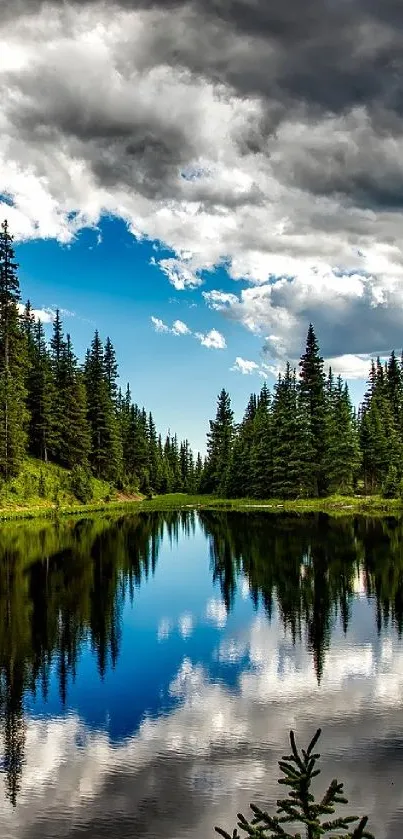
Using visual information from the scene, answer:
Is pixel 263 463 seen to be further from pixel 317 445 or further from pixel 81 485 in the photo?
pixel 81 485

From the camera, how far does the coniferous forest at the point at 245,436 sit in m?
74.4

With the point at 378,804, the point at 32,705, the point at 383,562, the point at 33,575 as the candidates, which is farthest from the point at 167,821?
the point at 383,562

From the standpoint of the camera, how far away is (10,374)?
229ft

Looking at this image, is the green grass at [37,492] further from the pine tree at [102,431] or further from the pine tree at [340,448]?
the pine tree at [340,448]

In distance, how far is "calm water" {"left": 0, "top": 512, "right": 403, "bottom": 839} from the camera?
38.4 ft

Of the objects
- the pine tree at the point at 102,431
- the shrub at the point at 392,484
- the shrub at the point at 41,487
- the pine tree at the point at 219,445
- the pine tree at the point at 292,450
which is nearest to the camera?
the shrub at the point at 41,487

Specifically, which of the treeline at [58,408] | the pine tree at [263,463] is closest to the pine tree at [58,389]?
the treeline at [58,408]

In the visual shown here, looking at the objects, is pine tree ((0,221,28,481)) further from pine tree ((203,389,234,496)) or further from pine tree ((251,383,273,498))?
pine tree ((203,389,234,496))

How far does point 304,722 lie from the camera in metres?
14.7

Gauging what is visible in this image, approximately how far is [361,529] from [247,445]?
5149cm

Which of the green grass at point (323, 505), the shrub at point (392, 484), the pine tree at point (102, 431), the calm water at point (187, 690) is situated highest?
the pine tree at point (102, 431)

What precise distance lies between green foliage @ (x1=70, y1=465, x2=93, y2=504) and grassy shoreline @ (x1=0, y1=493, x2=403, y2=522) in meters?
1.07

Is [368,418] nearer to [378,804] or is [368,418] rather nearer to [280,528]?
[280,528]

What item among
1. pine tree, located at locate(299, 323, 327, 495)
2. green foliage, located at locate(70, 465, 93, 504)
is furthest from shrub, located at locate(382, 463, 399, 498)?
green foliage, located at locate(70, 465, 93, 504)
